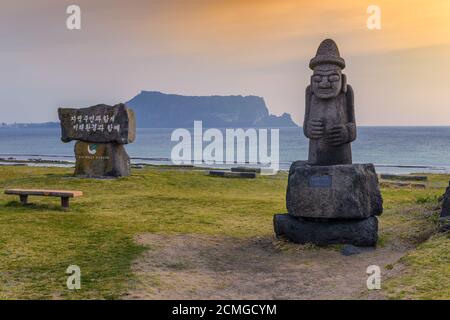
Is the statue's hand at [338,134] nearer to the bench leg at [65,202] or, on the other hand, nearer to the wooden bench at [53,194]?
the wooden bench at [53,194]

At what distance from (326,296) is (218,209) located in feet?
29.0

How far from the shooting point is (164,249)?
10617mm

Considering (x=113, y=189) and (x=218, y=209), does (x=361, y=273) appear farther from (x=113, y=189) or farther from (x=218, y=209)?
(x=113, y=189)

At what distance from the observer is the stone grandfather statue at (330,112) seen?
11398 mm

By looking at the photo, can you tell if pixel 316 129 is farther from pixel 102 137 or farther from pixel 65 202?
pixel 102 137

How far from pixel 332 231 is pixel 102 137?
1535cm

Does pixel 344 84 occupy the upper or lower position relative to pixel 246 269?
upper

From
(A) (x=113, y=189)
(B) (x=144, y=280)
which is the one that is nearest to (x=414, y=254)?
(B) (x=144, y=280)

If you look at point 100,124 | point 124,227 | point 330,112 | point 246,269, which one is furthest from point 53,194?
point 100,124

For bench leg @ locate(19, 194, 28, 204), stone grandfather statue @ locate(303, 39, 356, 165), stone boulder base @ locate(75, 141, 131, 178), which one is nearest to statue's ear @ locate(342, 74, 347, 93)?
stone grandfather statue @ locate(303, 39, 356, 165)

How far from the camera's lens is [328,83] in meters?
11.4

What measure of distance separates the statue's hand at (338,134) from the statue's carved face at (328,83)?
71cm

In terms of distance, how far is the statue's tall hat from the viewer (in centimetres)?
1139

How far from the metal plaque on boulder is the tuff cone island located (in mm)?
13428
